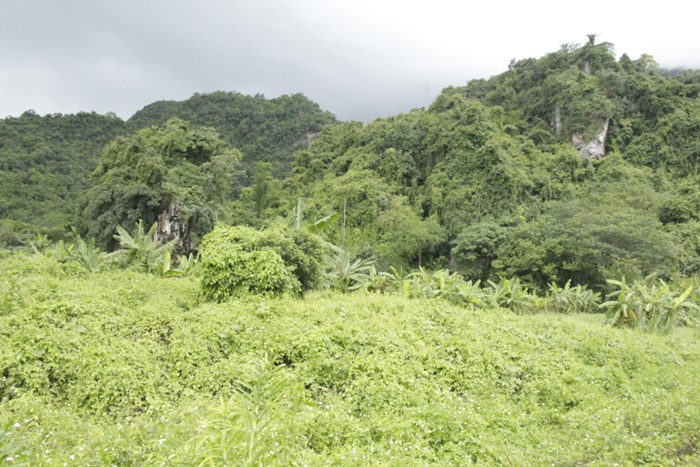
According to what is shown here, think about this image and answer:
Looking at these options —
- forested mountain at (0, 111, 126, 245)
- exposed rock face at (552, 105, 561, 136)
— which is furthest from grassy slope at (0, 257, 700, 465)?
exposed rock face at (552, 105, 561, 136)

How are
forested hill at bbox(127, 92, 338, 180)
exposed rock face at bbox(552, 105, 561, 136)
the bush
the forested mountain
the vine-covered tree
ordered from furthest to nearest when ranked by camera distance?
forested hill at bbox(127, 92, 338, 180) < exposed rock face at bbox(552, 105, 561, 136) < the forested mountain < the vine-covered tree < the bush

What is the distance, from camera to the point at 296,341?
225 inches

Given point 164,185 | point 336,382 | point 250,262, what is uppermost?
point 164,185

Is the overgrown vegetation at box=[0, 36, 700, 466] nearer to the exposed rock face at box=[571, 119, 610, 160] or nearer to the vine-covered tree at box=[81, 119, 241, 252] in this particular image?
the vine-covered tree at box=[81, 119, 241, 252]

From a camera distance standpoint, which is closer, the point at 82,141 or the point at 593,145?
the point at 593,145

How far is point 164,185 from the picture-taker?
2033cm

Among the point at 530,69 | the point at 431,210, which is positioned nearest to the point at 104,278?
the point at 431,210

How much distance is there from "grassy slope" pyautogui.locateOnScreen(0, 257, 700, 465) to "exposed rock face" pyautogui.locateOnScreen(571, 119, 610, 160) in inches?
1073

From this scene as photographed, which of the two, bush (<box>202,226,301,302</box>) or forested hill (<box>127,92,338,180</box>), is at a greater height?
forested hill (<box>127,92,338,180</box>)

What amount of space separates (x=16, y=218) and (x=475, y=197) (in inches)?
1140

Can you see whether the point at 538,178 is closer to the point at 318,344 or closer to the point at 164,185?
the point at 164,185

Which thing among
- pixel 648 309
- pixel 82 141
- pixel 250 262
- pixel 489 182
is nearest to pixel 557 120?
pixel 489 182

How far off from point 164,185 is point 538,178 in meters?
21.3

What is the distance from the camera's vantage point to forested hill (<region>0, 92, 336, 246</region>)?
1137 inches
